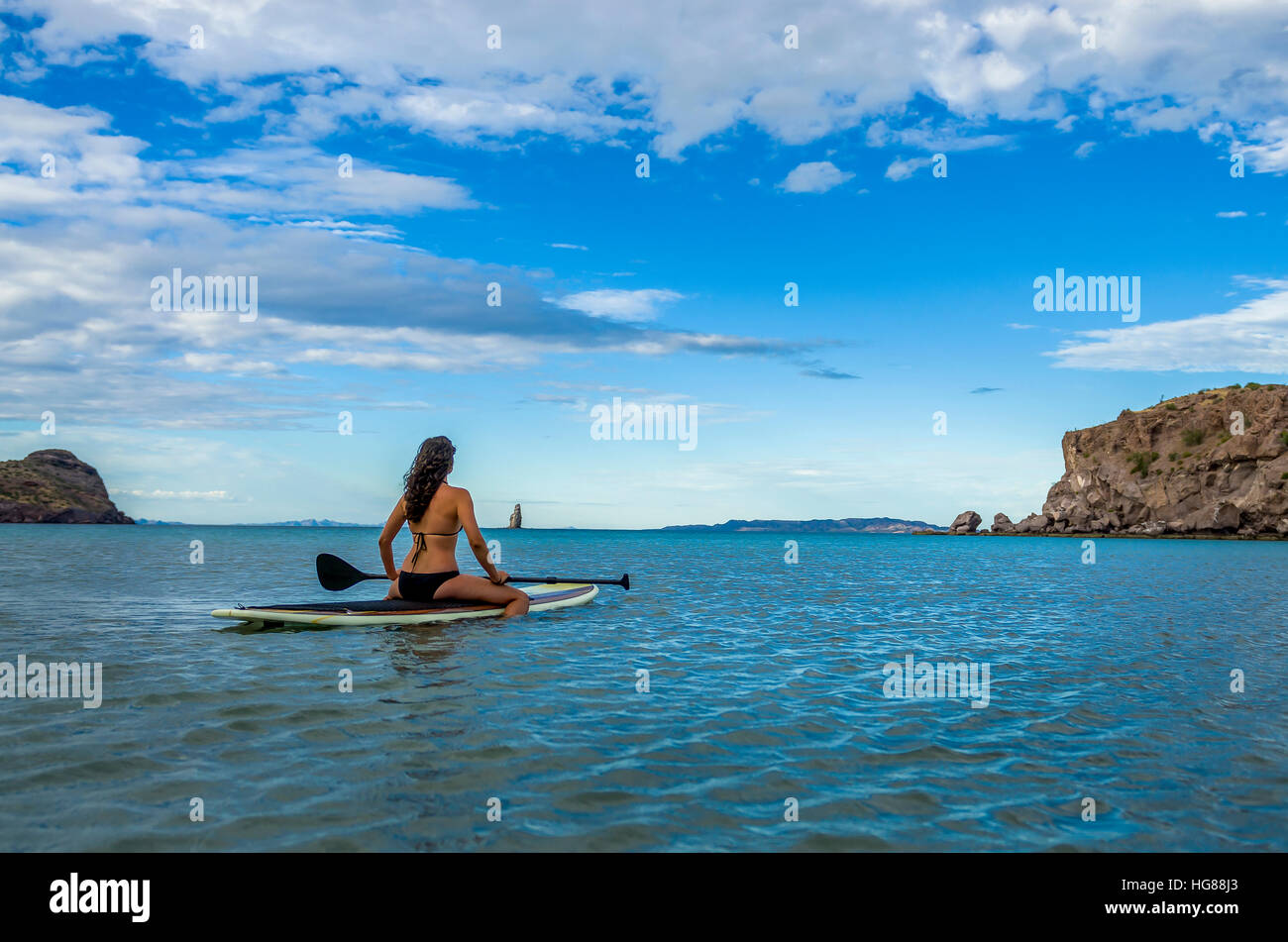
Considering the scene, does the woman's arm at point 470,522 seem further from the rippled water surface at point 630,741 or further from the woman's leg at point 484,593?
the rippled water surface at point 630,741

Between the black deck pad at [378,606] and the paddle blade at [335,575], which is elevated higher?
the paddle blade at [335,575]

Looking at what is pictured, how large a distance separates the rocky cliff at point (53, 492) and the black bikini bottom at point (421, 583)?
185748 millimetres

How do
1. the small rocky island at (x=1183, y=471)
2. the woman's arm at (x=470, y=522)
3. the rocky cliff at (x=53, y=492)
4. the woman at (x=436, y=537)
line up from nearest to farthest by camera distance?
1. the woman's arm at (x=470, y=522)
2. the woman at (x=436, y=537)
3. the small rocky island at (x=1183, y=471)
4. the rocky cliff at (x=53, y=492)

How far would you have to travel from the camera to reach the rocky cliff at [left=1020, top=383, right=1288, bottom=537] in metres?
104

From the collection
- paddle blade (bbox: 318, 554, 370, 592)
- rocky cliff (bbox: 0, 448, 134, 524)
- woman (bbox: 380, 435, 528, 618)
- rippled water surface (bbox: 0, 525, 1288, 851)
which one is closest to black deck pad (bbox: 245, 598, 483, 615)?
woman (bbox: 380, 435, 528, 618)

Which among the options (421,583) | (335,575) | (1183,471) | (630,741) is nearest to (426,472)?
(421,583)

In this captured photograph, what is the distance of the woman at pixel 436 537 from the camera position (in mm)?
12922

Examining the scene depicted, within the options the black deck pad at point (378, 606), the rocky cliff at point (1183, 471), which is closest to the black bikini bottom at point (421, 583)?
the black deck pad at point (378, 606)

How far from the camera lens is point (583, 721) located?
766 centimetres

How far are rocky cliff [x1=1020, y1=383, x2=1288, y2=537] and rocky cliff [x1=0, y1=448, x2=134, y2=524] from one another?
207 metres

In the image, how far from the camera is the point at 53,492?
16112cm

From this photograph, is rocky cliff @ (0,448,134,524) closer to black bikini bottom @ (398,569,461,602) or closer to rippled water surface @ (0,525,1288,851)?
rippled water surface @ (0,525,1288,851)

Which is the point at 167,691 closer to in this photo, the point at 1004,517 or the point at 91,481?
the point at 1004,517
